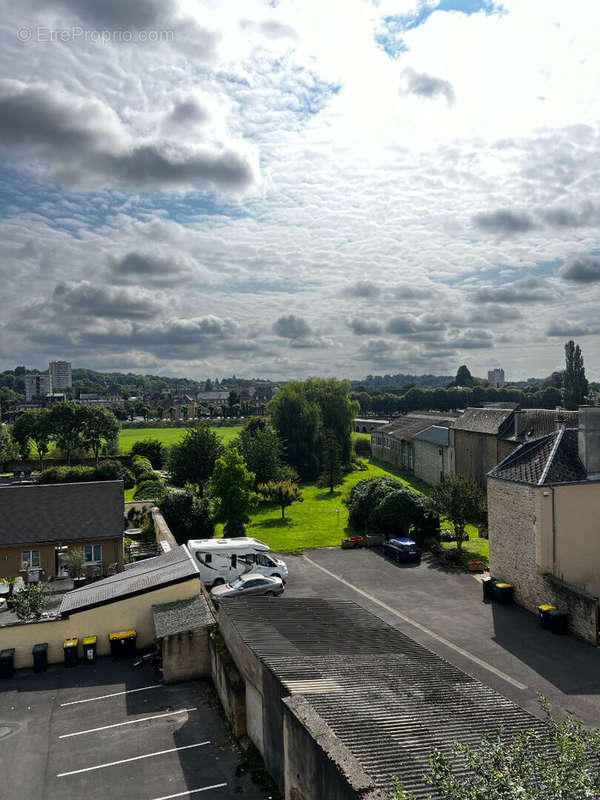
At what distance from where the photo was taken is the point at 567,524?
23109 millimetres

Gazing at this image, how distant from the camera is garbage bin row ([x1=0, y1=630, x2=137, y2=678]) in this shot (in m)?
18.1

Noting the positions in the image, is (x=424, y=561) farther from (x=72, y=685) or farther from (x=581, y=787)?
(x=581, y=787)

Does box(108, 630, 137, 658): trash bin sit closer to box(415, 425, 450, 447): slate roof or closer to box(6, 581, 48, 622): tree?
box(6, 581, 48, 622): tree

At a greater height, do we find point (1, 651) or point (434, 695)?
point (434, 695)

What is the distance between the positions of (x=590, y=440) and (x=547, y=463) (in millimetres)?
2236

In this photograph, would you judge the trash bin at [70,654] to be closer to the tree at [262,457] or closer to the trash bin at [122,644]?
the trash bin at [122,644]

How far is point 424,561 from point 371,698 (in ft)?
67.5

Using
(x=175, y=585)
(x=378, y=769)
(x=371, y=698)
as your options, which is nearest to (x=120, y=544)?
(x=175, y=585)

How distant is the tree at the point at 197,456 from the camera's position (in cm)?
4944

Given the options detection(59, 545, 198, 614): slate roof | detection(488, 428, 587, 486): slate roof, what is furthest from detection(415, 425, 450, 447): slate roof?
detection(59, 545, 198, 614): slate roof

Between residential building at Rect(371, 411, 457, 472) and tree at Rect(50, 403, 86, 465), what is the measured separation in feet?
126

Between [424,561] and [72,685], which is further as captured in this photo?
[424,561]

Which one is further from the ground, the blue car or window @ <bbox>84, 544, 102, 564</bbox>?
window @ <bbox>84, 544, 102, 564</bbox>

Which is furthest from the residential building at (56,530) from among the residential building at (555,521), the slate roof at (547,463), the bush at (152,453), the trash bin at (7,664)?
the bush at (152,453)
